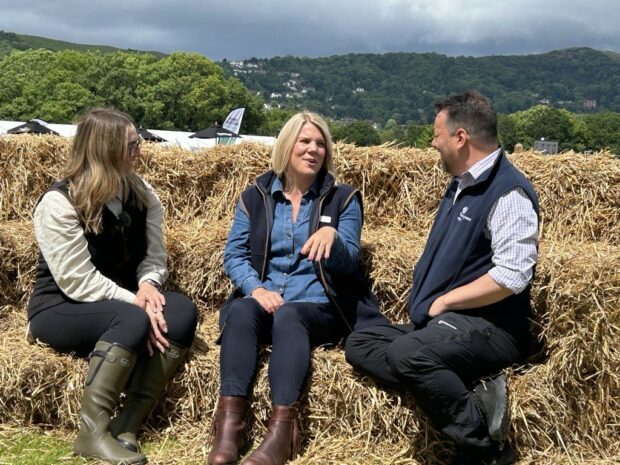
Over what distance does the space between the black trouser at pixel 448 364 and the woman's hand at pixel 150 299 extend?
3.22ft

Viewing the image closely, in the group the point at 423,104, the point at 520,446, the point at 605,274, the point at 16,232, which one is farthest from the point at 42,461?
the point at 423,104

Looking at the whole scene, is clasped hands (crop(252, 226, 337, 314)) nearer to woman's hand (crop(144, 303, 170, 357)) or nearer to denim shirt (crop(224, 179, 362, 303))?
denim shirt (crop(224, 179, 362, 303))

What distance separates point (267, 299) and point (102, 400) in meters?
0.87

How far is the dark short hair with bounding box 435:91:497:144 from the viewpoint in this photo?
333 centimetres

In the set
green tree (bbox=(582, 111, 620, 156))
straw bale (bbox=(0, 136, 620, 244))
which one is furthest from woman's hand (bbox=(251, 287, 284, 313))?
green tree (bbox=(582, 111, 620, 156))

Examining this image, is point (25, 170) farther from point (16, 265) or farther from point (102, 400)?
point (102, 400)

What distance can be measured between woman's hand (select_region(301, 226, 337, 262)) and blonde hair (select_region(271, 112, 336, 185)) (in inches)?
23.1

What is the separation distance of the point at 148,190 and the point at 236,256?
0.58 meters

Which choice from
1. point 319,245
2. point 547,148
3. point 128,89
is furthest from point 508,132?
point 319,245

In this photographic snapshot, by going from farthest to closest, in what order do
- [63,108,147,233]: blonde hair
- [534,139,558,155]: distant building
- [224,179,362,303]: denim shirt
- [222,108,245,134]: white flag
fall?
[222,108,245,134]: white flag < [534,139,558,155]: distant building < [224,179,362,303]: denim shirt < [63,108,147,233]: blonde hair

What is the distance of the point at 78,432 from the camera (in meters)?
3.38

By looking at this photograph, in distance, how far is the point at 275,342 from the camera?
10.9 feet

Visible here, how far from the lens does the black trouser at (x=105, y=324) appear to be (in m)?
3.34

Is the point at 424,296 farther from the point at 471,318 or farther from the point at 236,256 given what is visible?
the point at 236,256
